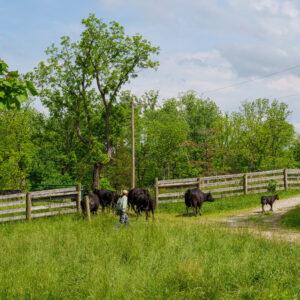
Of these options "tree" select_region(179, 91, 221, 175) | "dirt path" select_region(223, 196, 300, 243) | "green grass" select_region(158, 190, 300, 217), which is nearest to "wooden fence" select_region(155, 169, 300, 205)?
"green grass" select_region(158, 190, 300, 217)

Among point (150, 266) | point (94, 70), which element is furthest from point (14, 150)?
point (150, 266)

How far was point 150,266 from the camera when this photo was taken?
25.2 feet

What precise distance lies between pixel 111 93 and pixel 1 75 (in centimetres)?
2963

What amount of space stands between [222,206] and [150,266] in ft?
41.1

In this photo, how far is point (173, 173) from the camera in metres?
54.5

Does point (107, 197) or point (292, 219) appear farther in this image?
point (107, 197)

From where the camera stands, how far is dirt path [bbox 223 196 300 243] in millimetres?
12031

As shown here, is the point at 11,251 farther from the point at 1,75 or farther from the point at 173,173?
the point at 173,173

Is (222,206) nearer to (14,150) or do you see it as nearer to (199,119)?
(14,150)

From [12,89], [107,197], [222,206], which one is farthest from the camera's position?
[107,197]

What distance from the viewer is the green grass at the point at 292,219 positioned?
545 inches

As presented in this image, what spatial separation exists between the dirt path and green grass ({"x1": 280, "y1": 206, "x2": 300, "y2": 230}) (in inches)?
9.5

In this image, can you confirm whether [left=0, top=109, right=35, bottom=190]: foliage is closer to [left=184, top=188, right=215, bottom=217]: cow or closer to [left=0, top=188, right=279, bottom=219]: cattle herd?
[left=0, top=188, right=279, bottom=219]: cattle herd

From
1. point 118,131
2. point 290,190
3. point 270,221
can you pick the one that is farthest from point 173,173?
point 270,221
